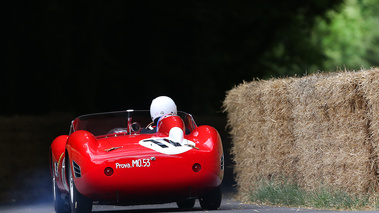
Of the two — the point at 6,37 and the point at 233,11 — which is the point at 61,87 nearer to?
the point at 6,37

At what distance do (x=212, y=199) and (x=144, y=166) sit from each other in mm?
1458

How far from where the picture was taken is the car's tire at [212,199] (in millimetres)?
10911

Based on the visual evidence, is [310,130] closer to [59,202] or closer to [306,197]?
[306,197]

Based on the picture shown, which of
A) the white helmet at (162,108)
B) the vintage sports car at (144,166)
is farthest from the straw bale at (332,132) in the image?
A: the white helmet at (162,108)

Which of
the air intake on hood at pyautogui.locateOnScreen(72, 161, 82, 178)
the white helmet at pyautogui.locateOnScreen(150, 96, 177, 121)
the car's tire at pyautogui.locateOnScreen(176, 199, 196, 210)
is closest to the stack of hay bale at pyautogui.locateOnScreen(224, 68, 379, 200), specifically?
the car's tire at pyautogui.locateOnScreen(176, 199, 196, 210)

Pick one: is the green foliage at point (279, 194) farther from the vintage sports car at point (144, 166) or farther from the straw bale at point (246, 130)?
the vintage sports car at point (144, 166)

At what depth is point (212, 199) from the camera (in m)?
11.0

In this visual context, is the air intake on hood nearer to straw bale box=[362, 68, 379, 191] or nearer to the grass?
the grass

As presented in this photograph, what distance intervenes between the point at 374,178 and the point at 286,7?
2357 centimetres

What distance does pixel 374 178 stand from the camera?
10172 millimetres

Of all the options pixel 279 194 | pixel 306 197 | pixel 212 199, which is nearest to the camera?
pixel 212 199

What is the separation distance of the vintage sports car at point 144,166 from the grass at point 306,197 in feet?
4.19

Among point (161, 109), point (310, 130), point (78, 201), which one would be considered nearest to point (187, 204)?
point (161, 109)

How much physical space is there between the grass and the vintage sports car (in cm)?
128
